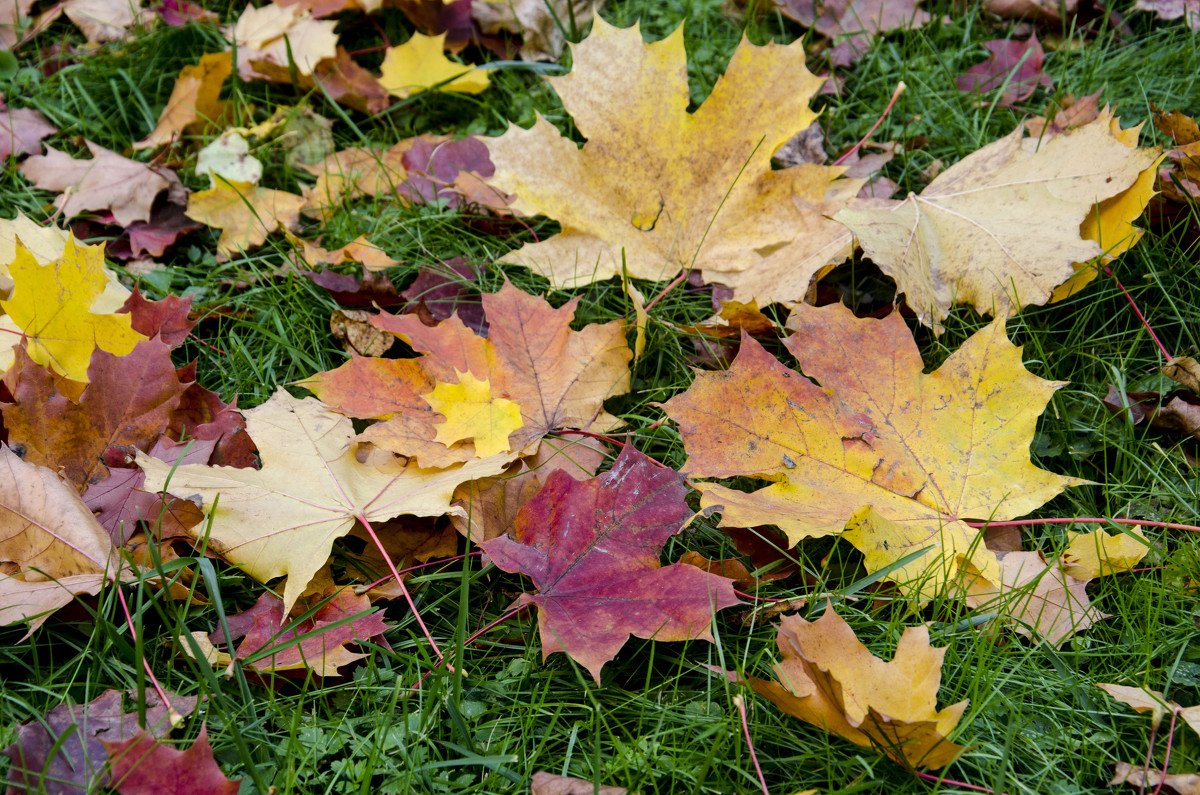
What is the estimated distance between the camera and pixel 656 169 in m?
1.90

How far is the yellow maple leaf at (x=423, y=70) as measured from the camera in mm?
2410

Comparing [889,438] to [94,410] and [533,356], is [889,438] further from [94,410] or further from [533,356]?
[94,410]

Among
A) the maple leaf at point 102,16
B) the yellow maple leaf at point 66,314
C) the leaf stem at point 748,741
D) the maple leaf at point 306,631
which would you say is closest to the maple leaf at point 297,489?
the maple leaf at point 306,631

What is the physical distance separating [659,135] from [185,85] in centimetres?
141

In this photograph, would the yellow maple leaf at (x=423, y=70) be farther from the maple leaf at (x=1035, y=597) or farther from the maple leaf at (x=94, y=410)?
the maple leaf at (x=1035, y=597)

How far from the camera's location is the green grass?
120 cm

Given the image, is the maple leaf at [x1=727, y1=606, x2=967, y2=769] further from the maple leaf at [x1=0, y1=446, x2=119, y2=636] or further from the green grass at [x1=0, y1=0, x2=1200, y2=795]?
the maple leaf at [x1=0, y1=446, x2=119, y2=636]

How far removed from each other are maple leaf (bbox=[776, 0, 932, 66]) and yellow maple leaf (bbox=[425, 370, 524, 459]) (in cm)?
149

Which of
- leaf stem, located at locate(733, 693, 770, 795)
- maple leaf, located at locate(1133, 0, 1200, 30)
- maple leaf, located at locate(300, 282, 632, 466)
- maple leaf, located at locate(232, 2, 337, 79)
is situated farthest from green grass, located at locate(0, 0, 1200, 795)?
maple leaf, located at locate(232, 2, 337, 79)

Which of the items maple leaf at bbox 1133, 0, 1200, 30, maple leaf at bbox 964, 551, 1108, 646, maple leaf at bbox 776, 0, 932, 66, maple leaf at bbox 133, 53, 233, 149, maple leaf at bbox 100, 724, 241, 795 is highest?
maple leaf at bbox 1133, 0, 1200, 30

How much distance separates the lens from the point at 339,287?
1931mm

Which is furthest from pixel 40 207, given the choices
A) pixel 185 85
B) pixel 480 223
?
pixel 480 223

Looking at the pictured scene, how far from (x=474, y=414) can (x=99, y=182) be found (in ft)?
4.51

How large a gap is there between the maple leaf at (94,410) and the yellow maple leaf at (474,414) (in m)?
0.49
